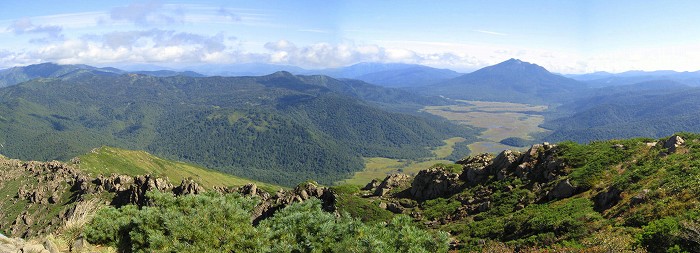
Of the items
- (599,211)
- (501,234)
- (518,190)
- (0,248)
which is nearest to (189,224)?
(0,248)

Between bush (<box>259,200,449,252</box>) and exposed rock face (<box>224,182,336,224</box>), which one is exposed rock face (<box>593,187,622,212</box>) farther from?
exposed rock face (<box>224,182,336,224</box>)

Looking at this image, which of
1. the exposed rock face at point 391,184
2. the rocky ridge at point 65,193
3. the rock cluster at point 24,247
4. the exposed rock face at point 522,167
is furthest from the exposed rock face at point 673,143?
the rock cluster at point 24,247

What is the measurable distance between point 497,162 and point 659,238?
44600 millimetres

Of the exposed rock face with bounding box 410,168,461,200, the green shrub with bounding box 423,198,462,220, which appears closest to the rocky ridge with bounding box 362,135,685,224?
the exposed rock face with bounding box 410,168,461,200

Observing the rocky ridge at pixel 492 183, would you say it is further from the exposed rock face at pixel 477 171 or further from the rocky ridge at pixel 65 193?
the rocky ridge at pixel 65 193

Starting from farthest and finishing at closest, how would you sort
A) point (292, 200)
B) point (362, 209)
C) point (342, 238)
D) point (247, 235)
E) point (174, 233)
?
1. point (292, 200)
2. point (362, 209)
3. point (247, 235)
4. point (174, 233)
5. point (342, 238)

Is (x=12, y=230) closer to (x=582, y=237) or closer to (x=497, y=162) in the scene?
(x=497, y=162)

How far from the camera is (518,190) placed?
63750 mm

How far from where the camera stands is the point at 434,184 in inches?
3054

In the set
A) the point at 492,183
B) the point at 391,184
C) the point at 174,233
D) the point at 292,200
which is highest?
the point at 174,233

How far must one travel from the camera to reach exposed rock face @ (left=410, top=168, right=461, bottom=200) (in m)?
76.1

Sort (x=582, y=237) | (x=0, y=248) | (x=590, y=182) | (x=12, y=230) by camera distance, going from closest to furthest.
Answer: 1. (x=0, y=248)
2. (x=582, y=237)
3. (x=590, y=182)
4. (x=12, y=230)

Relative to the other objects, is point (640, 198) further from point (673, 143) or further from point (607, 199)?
point (673, 143)

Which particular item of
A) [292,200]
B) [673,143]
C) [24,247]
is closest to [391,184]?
[292,200]
